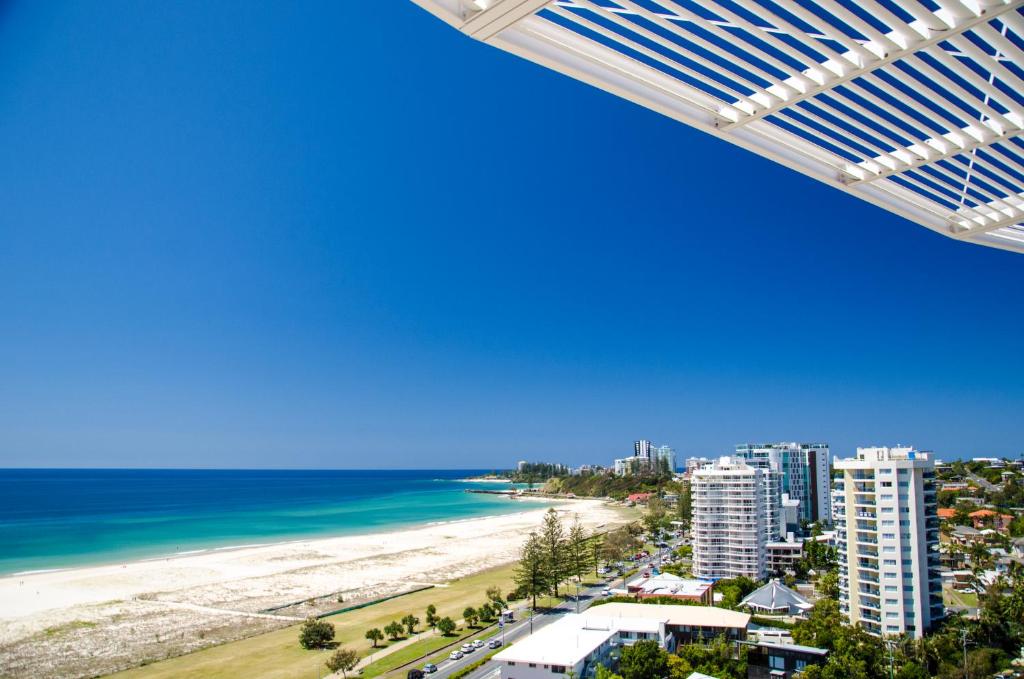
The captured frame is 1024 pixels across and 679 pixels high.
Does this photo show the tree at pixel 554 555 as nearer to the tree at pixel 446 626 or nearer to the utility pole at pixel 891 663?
the tree at pixel 446 626

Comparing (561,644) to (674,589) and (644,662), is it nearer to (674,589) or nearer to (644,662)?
(644,662)

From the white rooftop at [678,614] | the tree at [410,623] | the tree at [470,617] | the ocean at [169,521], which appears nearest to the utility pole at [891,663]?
the white rooftop at [678,614]

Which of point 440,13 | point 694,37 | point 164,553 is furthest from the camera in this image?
point 164,553

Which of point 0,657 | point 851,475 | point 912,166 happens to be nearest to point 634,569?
point 851,475

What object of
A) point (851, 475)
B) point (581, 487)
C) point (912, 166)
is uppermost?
point (912, 166)

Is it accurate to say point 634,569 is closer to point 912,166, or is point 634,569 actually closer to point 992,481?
point 912,166
